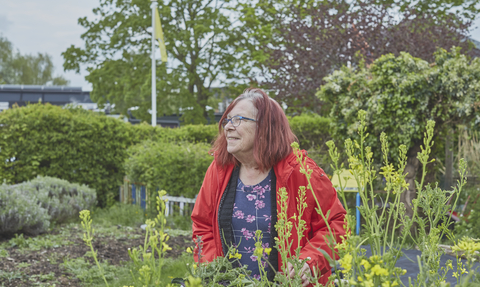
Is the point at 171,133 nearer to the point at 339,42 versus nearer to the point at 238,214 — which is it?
the point at 339,42

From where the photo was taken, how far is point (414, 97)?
5.46 meters

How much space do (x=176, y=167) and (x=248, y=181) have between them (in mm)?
5209

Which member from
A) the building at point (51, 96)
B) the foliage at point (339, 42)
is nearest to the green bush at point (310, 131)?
the foliage at point (339, 42)

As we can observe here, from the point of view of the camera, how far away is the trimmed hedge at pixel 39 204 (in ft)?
18.5

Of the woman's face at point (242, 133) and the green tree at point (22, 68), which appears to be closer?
the woman's face at point (242, 133)

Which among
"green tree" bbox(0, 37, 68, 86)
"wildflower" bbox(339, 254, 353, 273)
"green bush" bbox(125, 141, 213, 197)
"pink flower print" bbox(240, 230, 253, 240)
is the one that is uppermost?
"green tree" bbox(0, 37, 68, 86)

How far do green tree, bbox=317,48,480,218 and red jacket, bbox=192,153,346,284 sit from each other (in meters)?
3.23

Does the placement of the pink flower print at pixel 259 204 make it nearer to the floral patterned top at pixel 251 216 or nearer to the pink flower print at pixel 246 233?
the floral patterned top at pixel 251 216

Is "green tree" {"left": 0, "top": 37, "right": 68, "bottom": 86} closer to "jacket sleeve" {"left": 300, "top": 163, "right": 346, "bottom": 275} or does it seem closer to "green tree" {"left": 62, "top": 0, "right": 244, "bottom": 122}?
"green tree" {"left": 62, "top": 0, "right": 244, "bottom": 122}

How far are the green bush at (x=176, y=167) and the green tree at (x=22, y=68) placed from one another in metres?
43.3

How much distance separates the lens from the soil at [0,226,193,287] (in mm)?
4309

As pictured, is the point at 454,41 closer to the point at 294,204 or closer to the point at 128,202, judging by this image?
the point at 128,202

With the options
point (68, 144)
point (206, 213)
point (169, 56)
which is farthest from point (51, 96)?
point (206, 213)

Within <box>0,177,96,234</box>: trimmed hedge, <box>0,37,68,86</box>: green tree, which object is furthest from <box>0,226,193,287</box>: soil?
<box>0,37,68,86</box>: green tree
